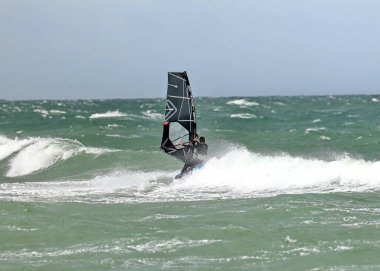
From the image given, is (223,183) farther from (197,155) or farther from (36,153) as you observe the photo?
(36,153)

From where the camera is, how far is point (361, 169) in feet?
62.8

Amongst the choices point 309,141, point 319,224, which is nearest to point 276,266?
point 319,224

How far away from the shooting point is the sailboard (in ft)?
60.1

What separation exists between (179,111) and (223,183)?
6.84 feet

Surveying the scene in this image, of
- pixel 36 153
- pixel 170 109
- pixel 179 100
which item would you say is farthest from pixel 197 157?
pixel 36 153

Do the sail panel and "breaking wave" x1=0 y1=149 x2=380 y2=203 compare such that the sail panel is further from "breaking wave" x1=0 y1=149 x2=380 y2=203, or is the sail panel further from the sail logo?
"breaking wave" x1=0 y1=149 x2=380 y2=203

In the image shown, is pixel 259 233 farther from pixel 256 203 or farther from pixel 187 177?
pixel 187 177

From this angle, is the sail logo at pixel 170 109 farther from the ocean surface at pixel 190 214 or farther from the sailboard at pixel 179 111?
the ocean surface at pixel 190 214

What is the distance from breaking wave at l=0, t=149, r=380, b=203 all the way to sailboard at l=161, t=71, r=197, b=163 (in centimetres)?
85

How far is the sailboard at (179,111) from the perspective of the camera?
722 inches

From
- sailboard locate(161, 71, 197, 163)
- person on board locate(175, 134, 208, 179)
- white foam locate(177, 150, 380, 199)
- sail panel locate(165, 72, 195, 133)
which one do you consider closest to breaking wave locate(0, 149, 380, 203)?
white foam locate(177, 150, 380, 199)

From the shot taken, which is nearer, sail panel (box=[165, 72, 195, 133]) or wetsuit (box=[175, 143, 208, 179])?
sail panel (box=[165, 72, 195, 133])

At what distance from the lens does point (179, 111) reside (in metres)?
18.4

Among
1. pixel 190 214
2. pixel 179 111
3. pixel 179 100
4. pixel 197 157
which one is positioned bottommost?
pixel 190 214
